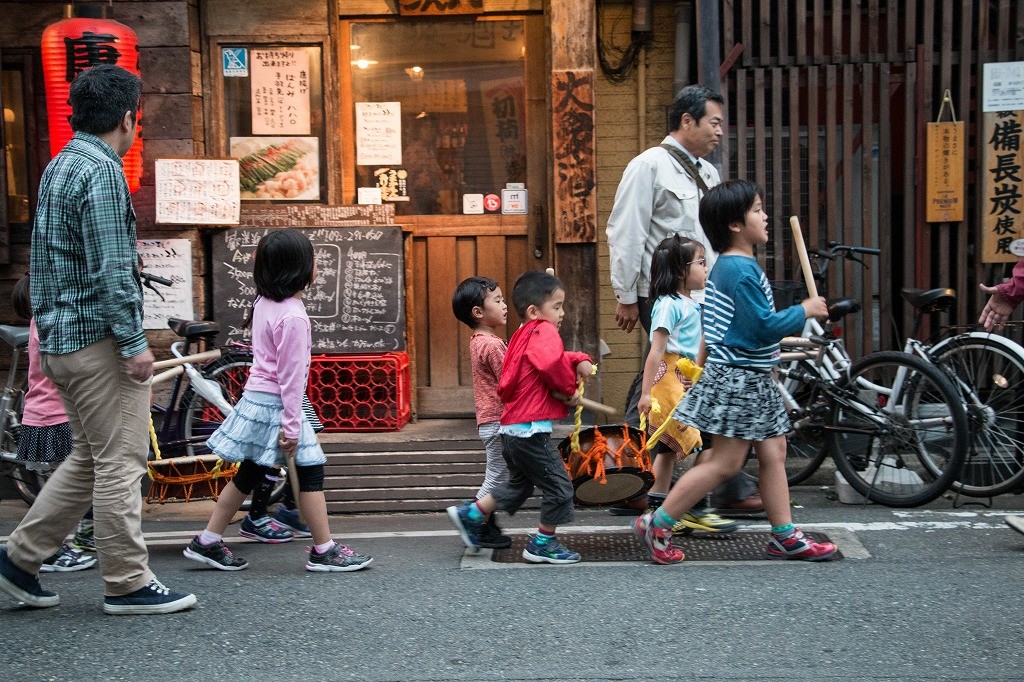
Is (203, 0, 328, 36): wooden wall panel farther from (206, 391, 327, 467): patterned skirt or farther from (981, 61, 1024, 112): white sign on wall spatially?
(981, 61, 1024, 112): white sign on wall

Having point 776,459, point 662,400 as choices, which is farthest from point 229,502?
point 776,459

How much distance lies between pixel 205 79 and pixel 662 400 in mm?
4655

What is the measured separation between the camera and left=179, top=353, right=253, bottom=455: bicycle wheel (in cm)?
Answer: 652

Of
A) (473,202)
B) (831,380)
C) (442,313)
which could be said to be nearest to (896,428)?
(831,380)

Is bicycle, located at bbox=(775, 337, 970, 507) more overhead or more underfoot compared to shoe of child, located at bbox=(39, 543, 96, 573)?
more overhead

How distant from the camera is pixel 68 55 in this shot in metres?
6.70

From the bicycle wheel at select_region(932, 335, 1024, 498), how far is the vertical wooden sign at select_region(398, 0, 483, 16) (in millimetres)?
4364

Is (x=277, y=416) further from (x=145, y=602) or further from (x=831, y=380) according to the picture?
(x=831, y=380)

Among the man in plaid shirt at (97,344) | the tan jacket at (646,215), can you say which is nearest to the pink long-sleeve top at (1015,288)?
the tan jacket at (646,215)

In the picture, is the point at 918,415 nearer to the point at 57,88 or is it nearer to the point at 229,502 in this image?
the point at 229,502

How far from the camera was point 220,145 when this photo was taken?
7.94 metres

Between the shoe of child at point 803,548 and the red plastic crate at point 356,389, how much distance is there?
3.34 m

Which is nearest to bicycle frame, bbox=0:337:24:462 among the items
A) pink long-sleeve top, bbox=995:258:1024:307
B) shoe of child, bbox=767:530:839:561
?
shoe of child, bbox=767:530:839:561

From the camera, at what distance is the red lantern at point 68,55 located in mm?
6688
